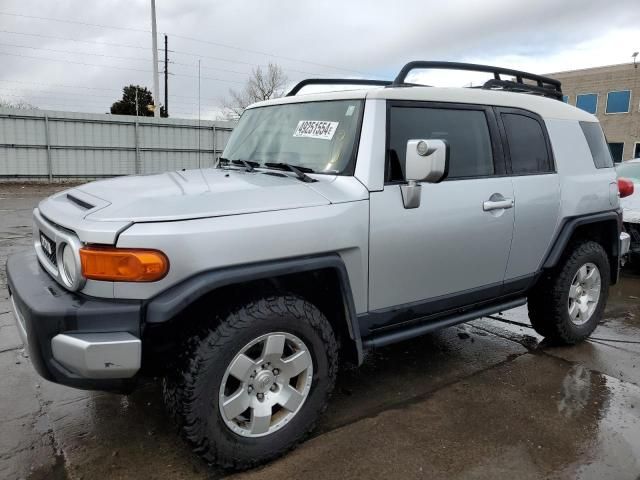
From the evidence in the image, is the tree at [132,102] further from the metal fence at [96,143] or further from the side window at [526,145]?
the side window at [526,145]

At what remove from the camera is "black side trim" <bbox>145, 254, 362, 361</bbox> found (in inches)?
83.1

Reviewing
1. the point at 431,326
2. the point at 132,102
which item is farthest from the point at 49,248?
the point at 132,102

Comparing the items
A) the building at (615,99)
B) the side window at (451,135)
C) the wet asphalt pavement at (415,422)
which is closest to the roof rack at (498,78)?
the side window at (451,135)

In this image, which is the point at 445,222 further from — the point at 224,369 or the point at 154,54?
the point at 154,54

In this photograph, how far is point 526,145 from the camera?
11.9 feet

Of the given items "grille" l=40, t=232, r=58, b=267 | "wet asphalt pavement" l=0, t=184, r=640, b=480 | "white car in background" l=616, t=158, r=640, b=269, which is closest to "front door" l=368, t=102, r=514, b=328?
"wet asphalt pavement" l=0, t=184, r=640, b=480

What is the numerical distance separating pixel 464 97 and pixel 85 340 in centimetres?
264

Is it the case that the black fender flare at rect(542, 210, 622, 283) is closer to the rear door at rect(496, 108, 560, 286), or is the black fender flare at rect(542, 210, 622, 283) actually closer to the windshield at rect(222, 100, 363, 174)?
the rear door at rect(496, 108, 560, 286)

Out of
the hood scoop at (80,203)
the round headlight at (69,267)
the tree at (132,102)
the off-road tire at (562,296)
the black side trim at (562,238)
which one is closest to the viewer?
the round headlight at (69,267)

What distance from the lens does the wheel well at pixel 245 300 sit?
2.22 metres

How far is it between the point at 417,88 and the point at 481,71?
0.96m

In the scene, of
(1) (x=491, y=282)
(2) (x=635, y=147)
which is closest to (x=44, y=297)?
(1) (x=491, y=282)

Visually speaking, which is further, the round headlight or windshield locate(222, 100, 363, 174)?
windshield locate(222, 100, 363, 174)

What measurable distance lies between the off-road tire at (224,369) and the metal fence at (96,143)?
15.6m
